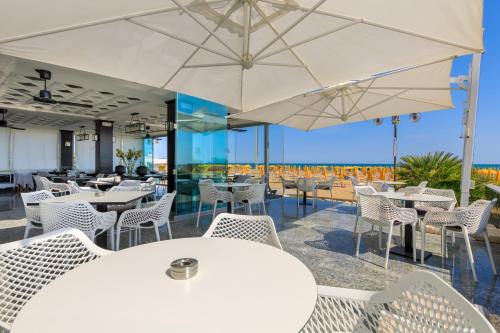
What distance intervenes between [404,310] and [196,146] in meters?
5.88

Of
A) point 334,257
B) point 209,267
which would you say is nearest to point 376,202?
point 334,257

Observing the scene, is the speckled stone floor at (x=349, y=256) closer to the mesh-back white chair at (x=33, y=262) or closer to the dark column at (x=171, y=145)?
the dark column at (x=171, y=145)

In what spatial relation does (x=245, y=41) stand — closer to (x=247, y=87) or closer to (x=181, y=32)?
(x=181, y=32)

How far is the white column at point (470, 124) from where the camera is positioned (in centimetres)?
425

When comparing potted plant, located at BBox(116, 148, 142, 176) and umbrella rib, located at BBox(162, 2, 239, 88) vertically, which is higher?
umbrella rib, located at BBox(162, 2, 239, 88)

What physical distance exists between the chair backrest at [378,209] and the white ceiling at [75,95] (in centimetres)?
494

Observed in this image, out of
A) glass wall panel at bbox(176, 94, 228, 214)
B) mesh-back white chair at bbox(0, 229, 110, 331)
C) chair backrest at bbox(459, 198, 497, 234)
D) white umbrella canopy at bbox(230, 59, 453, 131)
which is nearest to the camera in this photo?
mesh-back white chair at bbox(0, 229, 110, 331)

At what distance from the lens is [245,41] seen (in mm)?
2184

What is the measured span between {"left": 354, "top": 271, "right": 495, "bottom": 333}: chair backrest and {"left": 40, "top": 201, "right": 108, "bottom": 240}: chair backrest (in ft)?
8.19

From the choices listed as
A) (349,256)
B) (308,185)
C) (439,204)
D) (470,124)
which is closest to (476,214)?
(439,204)

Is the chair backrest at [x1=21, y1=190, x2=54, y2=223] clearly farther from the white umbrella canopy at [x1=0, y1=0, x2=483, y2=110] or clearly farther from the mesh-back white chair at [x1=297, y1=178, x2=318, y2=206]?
the mesh-back white chair at [x1=297, y1=178, x2=318, y2=206]

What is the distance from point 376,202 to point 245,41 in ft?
8.19

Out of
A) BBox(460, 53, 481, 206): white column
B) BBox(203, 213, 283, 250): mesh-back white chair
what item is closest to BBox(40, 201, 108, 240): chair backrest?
BBox(203, 213, 283, 250): mesh-back white chair

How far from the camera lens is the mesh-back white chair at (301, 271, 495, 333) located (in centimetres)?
78
